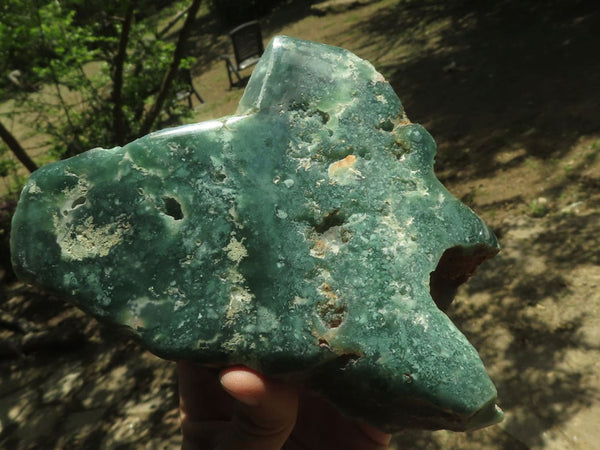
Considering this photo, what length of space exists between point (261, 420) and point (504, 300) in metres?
2.81

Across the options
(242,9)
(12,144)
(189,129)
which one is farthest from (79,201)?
(242,9)

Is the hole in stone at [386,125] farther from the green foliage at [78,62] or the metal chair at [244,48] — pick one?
the metal chair at [244,48]

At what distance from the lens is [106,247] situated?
4.59 ft

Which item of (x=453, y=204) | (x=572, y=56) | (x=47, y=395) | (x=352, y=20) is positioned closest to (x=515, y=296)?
(x=453, y=204)

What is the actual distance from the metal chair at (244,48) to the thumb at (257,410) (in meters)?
8.48

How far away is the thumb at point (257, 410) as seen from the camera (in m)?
1.37

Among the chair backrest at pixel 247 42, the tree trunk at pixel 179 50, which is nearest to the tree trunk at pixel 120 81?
the tree trunk at pixel 179 50

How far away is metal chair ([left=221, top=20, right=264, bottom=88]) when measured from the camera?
9.44 metres

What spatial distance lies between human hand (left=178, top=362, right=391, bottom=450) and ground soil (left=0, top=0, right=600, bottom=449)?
605 millimetres

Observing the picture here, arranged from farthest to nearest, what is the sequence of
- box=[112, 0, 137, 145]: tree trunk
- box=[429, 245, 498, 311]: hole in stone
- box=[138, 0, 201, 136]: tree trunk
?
1. box=[138, 0, 201, 136]: tree trunk
2. box=[112, 0, 137, 145]: tree trunk
3. box=[429, 245, 498, 311]: hole in stone

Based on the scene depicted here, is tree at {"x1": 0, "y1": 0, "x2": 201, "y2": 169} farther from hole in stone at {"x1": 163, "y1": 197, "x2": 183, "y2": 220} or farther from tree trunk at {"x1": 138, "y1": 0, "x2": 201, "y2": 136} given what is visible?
hole in stone at {"x1": 163, "y1": 197, "x2": 183, "y2": 220}

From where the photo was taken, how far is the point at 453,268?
1.70 metres

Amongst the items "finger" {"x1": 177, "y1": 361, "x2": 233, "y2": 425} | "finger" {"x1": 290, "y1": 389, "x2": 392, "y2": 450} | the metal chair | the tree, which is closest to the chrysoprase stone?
"finger" {"x1": 290, "y1": 389, "x2": 392, "y2": 450}

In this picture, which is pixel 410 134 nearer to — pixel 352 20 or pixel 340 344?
pixel 340 344
